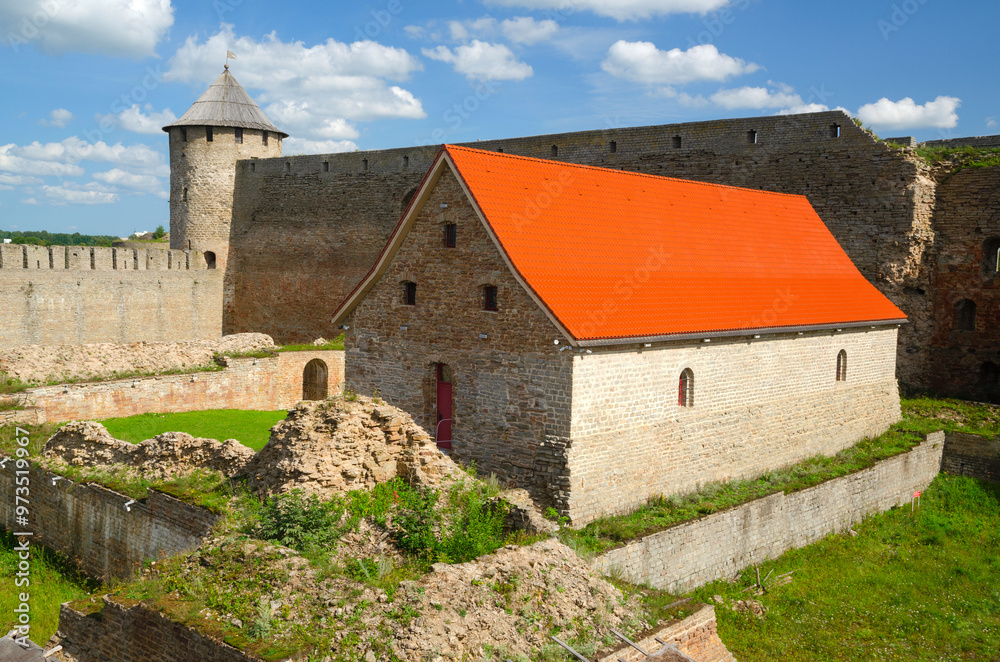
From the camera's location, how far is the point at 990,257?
20.1 m

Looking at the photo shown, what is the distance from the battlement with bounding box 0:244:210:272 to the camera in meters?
25.6

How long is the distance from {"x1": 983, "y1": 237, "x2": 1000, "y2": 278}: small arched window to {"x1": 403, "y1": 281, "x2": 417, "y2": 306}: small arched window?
1463 centimetres

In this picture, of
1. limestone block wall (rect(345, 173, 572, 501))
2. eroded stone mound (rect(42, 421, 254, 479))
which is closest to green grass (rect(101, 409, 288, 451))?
eroded stone mound (rect(42, 421, 254, 479))

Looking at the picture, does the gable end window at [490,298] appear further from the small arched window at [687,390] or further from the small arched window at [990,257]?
the small arched window at [990,257]

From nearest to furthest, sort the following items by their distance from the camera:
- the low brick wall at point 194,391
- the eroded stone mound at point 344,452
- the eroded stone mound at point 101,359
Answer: the eroded stone mound at point 344,452, the low brick wall at point 194,391, the eroded stone mound at point 101,359

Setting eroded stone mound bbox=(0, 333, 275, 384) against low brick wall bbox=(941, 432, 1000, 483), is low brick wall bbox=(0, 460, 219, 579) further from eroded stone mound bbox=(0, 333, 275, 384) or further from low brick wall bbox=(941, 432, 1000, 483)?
low brick wall bbox=(941, 432, 1000, 483)

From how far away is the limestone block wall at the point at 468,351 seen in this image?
12070 millimetres

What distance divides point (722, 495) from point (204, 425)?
37.0 feet

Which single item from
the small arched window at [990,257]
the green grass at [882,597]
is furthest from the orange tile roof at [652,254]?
the green grass at [882,597]

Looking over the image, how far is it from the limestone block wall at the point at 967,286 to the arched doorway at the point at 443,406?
45.3 feet

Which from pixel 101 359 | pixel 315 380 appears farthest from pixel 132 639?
pixel 315 380

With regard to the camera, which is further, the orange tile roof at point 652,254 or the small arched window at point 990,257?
the small arched window at point 990,257

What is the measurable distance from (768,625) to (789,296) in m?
7.24

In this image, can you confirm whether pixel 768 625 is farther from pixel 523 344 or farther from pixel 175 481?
pixel 175 481
